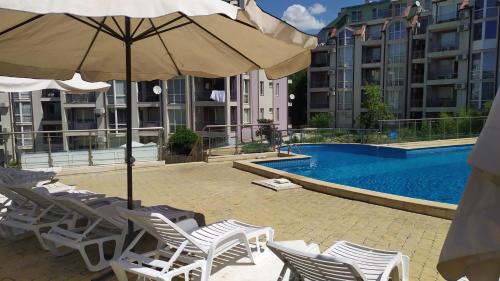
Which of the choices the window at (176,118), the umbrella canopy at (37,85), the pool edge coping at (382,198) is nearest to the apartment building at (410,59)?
the window at (176,118)

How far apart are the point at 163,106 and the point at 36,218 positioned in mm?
31803

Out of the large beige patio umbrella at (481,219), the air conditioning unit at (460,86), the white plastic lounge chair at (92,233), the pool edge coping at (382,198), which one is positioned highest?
the air conditioning unit at (460,86)

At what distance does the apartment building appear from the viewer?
109 ft

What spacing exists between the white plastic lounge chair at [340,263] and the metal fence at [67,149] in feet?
26.1

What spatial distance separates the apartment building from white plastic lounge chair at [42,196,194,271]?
28847mm

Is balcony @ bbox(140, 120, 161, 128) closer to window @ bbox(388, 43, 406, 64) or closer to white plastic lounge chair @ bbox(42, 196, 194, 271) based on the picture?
window @ bbox(388, 43, 406, 64)

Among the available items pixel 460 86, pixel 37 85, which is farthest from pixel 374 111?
pixel 37 85

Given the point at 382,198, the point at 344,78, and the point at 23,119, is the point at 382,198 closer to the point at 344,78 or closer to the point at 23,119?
the point at 344,78

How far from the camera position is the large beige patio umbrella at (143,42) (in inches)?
98.2

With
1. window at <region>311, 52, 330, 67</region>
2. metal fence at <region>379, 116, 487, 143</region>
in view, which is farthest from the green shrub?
window at <region>311, 52, 330, 67</region>

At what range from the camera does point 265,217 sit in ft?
18.6

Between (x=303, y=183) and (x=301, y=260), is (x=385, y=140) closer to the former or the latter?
(x=303, y=183)

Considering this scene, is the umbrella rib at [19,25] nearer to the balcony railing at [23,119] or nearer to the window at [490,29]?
the window at [490,29]

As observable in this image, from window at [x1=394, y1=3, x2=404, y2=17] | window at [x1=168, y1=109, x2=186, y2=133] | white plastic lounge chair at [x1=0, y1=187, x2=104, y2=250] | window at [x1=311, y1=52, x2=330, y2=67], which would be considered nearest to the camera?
white plastic lounge chair at [x1=0, y1=187, x2=104, y2=250]
